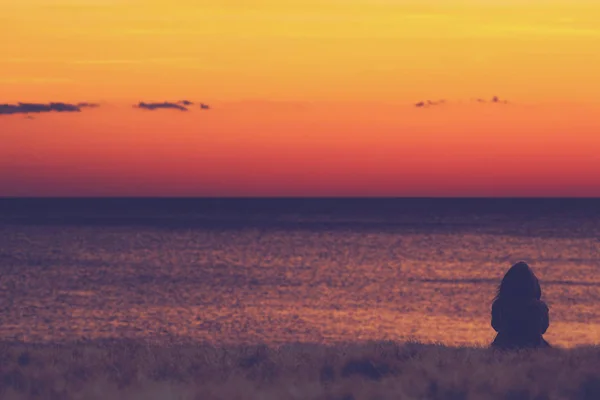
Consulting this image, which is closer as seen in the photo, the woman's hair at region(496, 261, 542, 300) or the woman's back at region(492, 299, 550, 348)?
the woman's back at region(492, 299, 550, 348)

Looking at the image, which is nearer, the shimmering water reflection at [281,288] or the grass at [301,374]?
the grass at [301,374]

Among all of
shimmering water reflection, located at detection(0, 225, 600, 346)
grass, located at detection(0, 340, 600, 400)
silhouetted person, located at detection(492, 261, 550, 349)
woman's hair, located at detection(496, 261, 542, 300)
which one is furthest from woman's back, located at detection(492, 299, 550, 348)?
shimmering water reflection, located at detection(0, 225, 600, 346)

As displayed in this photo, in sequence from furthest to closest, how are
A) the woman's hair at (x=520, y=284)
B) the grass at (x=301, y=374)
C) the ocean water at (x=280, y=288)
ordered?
the ocean water at (x=280, y=288) < the woman's hair at (x=520, y=284) < the grass at (x=301, y=374)

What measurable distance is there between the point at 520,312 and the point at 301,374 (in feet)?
18.1

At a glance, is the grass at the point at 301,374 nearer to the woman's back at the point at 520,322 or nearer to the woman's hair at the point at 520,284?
the woman's back at the point at 520,322

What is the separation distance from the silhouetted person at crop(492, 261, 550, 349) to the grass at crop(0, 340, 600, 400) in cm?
179

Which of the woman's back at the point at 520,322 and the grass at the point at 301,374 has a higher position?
the woman's back at the point at 520,322

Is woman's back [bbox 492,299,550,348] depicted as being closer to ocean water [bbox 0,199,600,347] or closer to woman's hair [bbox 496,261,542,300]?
woman's hair [bbox 496,261,542,300]

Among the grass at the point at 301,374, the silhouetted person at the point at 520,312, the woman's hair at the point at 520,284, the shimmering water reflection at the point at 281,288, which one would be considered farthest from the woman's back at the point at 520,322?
the shimmering water reflection at the point at 281,288

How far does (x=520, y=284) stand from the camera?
1797 cm

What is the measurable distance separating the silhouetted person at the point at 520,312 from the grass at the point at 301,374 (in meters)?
1.79

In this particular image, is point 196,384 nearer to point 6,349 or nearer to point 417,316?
point 6,349

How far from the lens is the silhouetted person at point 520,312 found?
17781 mm

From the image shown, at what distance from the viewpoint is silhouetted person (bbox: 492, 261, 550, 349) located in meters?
17.8
